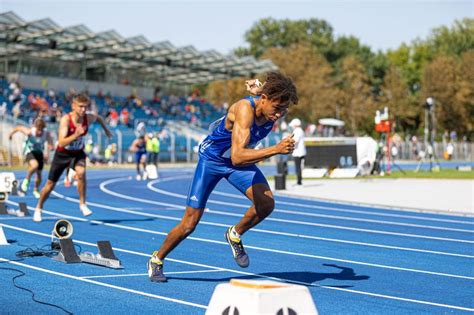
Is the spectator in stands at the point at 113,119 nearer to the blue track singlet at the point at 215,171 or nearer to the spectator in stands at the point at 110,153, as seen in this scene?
the spectator in stands at the point at 110,153

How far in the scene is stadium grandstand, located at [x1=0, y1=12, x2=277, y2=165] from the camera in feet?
156

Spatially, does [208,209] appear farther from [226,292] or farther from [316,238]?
[226,292]

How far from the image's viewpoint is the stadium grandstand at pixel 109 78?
47.4m

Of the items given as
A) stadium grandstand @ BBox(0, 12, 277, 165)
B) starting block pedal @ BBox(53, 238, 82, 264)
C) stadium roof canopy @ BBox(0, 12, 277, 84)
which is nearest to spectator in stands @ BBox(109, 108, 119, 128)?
stadium grandstand @ BBox(0, 12, 277, 165)

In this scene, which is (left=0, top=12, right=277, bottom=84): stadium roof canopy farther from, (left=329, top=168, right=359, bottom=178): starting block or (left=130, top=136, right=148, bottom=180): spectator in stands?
(left=329, top=168, right=359, bottom=178): starting block

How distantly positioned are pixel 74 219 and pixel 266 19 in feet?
376

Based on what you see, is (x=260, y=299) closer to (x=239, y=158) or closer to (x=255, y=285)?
(x=255, y=285)

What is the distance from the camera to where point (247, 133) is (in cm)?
731

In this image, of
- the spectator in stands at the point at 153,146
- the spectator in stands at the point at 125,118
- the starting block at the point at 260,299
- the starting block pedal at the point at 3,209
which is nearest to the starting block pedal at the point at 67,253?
the starting block at the point at 260,299

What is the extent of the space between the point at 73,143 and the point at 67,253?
4391mm

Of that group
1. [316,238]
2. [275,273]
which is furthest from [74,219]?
[275,273]

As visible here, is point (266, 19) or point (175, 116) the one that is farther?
point (266, 19)

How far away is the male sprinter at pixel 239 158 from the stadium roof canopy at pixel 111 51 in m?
38.4

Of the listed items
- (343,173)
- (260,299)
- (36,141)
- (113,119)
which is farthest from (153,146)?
(260,299)
